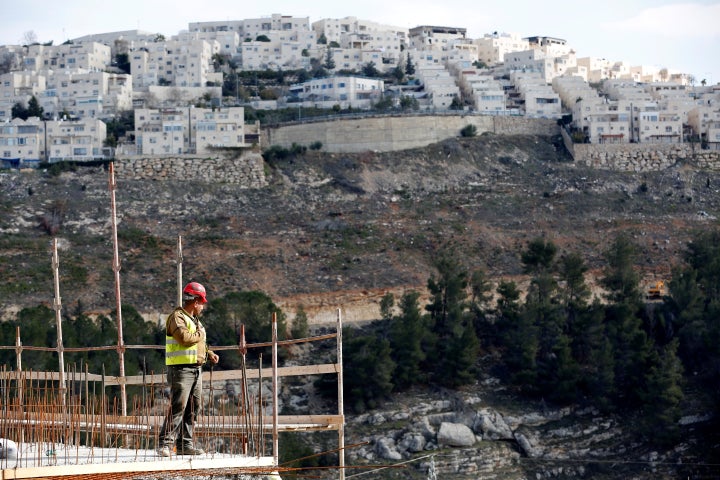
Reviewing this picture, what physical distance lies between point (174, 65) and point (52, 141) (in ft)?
53.4

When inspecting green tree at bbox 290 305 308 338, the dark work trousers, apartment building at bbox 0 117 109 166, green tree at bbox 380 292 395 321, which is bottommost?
green tree at bbox 290 305 308 338

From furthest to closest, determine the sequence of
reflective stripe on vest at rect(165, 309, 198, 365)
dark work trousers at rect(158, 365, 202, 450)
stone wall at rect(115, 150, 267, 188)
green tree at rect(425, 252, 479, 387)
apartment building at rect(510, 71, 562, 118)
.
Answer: apartment building at rect(510, 71, 562, 118) < stone wall at rect(115, 150, 267, 188) < green tree at rect(425, 252, 479, 387) < dark work trousers at rect(158, 365, 202, 450) < reflective stripe on vest at rect(165, 309, 198, 365)

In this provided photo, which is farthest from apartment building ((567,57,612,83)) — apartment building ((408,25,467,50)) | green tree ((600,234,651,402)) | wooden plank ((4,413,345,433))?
wooden plank ((4,413,345,433))

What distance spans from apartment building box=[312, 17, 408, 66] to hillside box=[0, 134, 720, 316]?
23479mm

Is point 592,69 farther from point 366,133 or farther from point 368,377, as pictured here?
point 368,377

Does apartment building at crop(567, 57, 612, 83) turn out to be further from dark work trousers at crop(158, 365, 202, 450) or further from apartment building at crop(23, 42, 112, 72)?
dark work trousers at crop(158, 365, 202, 450)

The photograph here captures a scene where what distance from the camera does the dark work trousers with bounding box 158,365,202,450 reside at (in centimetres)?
1249

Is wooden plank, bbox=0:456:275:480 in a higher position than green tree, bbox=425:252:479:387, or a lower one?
higher

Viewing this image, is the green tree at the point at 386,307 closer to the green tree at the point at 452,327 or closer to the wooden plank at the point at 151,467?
the green tree at the point at 452,327

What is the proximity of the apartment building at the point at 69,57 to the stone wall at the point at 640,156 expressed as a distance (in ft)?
99.0

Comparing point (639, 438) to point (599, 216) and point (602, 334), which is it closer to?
point (602, 334)

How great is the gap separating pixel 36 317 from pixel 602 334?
1540 centimetres

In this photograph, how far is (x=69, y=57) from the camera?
8362 cm

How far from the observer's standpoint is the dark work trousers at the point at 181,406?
12492 millimetres
